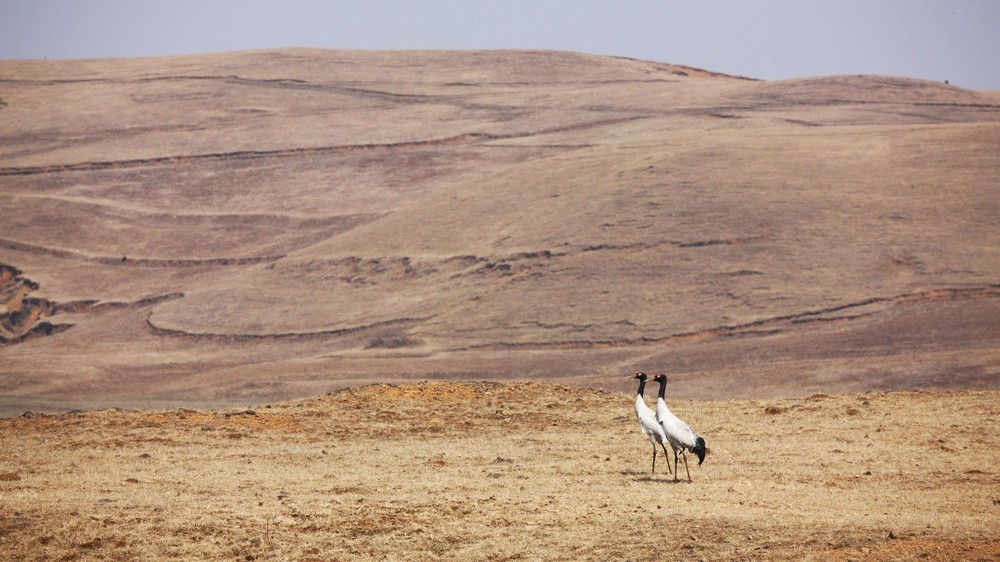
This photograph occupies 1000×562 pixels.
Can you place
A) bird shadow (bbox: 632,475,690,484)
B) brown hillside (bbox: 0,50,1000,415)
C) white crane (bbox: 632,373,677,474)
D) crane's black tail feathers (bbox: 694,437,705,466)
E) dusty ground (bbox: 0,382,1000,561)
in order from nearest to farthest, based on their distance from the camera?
dusty ground (bbox: 0,382,1000,561) → crane's black tail feathers (bbox: 694,437,705,466) → bird shadow (bbox: 632,475,690,484) → white crane (bbox: 632,373,677,474) → brown hillside (bbox: 0,50,1000,415)

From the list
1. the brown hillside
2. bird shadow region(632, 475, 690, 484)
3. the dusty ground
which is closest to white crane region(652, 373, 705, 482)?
bird shadow region(632, 475, 690, 484)

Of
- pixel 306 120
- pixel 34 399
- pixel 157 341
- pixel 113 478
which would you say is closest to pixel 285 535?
pixel 113 478

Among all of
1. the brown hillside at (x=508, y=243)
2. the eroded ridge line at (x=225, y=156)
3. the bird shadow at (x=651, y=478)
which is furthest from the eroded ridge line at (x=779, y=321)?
the eroded ridge line at (x=225, y=156)

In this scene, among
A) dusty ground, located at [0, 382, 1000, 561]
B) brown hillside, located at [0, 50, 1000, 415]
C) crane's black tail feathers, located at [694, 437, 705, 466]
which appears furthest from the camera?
brown hillside, located at [0, 50, 1000, 415]

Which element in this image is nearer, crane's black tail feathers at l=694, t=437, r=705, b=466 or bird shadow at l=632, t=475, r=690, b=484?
crane's black tail feathers at l=694, t=437, r=705, b=466

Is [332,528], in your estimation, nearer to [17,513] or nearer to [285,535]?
[285,535]

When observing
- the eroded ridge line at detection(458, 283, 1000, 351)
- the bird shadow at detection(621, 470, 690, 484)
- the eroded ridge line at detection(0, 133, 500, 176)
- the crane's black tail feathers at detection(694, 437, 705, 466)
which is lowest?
the eroded ridge line at detection(458, 283, 1000, 351)

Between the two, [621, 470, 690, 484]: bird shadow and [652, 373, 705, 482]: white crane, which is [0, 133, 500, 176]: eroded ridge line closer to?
[621, 470, 690, 484]: bird shadow

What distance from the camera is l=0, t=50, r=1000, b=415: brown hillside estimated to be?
189 ft

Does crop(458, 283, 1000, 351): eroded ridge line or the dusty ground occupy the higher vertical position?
the dusty ground

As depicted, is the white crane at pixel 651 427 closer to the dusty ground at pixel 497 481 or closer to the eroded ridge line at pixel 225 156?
the dusty ground at pixel 497 481

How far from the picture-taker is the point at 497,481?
18688 millimetres

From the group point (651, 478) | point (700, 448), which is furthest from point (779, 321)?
point (700, 448)

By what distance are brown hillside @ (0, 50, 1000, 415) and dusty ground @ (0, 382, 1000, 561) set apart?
77.6 feet
